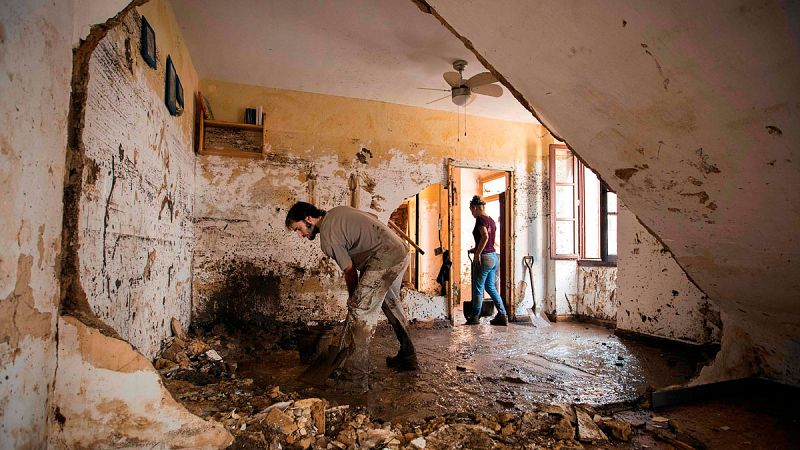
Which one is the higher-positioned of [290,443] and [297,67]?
[297,67]

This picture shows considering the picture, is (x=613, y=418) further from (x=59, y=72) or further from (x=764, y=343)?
(x=59, y=72)

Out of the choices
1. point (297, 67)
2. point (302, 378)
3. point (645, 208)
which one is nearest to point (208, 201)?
point (297, 67)

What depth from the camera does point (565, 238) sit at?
18.6 feet

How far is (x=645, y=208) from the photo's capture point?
2.07 m

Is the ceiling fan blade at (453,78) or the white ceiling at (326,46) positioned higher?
the white ceiling at (326,46)

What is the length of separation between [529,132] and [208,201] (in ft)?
14.4

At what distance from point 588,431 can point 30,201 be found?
7.75 feet

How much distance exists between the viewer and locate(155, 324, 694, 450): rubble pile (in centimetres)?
181

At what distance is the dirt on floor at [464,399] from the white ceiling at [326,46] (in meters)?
2.65

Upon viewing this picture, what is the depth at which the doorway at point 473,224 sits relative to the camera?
5695mm

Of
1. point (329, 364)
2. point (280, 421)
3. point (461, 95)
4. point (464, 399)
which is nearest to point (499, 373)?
point (464, 399)

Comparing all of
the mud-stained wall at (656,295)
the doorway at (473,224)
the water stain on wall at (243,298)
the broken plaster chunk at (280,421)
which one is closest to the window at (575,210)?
the doorway at (473,224)

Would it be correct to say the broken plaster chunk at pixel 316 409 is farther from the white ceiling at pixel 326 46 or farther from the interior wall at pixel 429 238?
the interior wall at pixel 429 238

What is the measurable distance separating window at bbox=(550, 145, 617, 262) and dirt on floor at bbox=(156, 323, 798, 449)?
6.11ft
